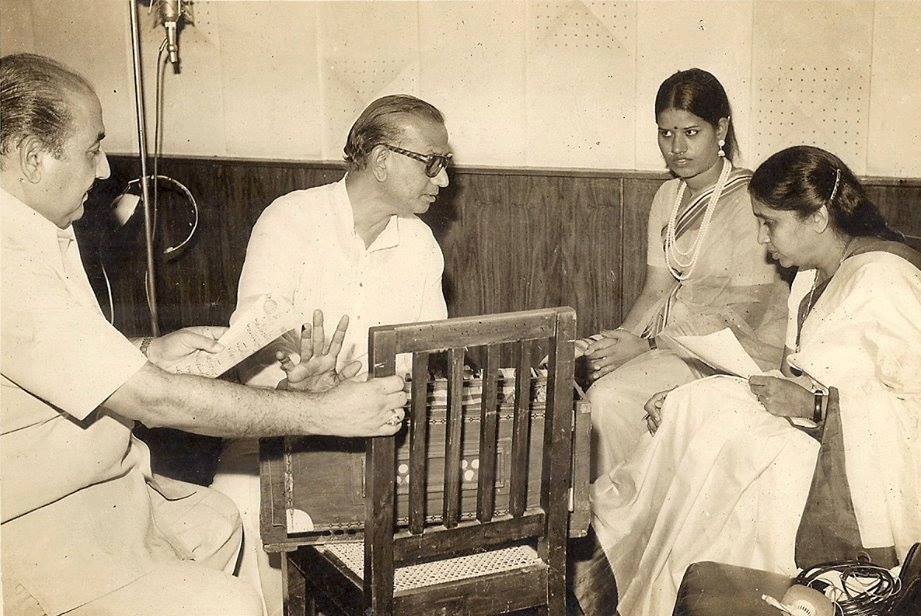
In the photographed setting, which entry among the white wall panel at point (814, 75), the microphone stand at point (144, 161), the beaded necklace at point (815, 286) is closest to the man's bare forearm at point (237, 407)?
the beaded necklace at point (815, 286)

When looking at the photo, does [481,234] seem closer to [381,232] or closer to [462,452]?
[381,232]

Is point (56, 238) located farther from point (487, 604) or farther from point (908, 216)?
point (908, 216)

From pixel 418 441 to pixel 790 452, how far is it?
115 cm

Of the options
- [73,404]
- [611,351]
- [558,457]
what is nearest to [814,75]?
[611,351]

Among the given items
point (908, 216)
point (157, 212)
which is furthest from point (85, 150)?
point (157, 212)

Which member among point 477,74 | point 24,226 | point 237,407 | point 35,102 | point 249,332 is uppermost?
point 477,74

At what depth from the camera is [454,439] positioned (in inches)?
72.5

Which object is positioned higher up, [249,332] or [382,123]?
[382,123]

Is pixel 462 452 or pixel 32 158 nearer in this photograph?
pixel 32 158

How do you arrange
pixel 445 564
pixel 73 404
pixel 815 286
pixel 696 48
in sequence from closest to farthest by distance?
pixel 73 404 → pixel 445 564 → pixel 815 286 → pixel 696 48

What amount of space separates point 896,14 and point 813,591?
228cm

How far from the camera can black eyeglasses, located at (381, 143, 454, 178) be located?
9.02 ft

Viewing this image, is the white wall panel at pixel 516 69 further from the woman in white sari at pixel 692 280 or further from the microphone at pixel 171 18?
the woman in white sari at pixel 692 280

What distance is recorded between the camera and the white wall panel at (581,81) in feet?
12.4
